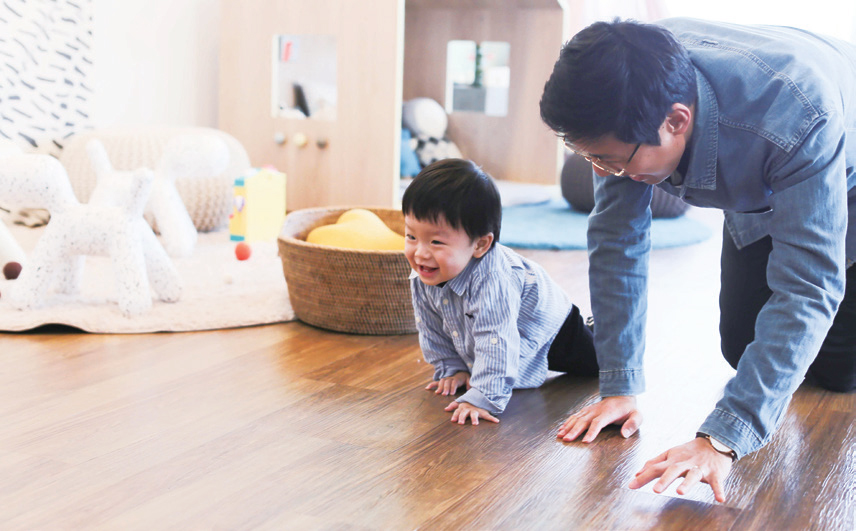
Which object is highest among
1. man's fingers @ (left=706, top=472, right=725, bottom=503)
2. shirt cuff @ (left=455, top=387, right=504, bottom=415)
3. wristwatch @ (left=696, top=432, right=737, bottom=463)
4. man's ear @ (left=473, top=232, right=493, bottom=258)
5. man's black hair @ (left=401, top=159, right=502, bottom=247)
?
man's black hair @ (left=401, top=159, right=502, bottom=247)

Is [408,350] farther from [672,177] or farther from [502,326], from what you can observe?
[672,177]

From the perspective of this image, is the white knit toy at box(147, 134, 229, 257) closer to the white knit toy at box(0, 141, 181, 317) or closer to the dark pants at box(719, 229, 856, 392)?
the white knit toy at box(0, 141, 181, 317)

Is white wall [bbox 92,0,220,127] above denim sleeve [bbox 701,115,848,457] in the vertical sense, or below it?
above

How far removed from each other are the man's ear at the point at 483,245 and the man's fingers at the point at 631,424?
12.0 inches

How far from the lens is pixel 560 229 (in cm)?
262

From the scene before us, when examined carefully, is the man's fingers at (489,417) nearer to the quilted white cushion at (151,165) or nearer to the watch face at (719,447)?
the watch face at (719,447)

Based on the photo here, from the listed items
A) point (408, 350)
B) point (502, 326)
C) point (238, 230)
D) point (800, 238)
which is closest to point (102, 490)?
point (502, 326)

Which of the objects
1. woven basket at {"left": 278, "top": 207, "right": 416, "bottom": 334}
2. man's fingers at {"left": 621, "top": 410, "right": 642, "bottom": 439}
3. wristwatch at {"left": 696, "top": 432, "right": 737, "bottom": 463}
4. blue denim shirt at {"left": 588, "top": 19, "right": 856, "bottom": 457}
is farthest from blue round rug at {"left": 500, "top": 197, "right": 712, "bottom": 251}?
wristwatch at {"left": 696, "top": 432, "right": 737, "bottom": 463}

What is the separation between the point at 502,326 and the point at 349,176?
1.68 meters

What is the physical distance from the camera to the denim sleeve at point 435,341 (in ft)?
4.06

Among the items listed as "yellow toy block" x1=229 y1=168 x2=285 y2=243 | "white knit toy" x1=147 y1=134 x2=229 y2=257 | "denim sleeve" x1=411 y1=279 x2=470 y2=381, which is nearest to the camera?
"denim sleeve" x1=411 y1=279 x2=470 y2=381

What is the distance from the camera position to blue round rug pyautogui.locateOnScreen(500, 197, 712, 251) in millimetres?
2412

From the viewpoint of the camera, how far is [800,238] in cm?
84

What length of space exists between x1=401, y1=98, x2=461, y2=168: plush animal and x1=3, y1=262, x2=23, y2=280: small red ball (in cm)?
192
